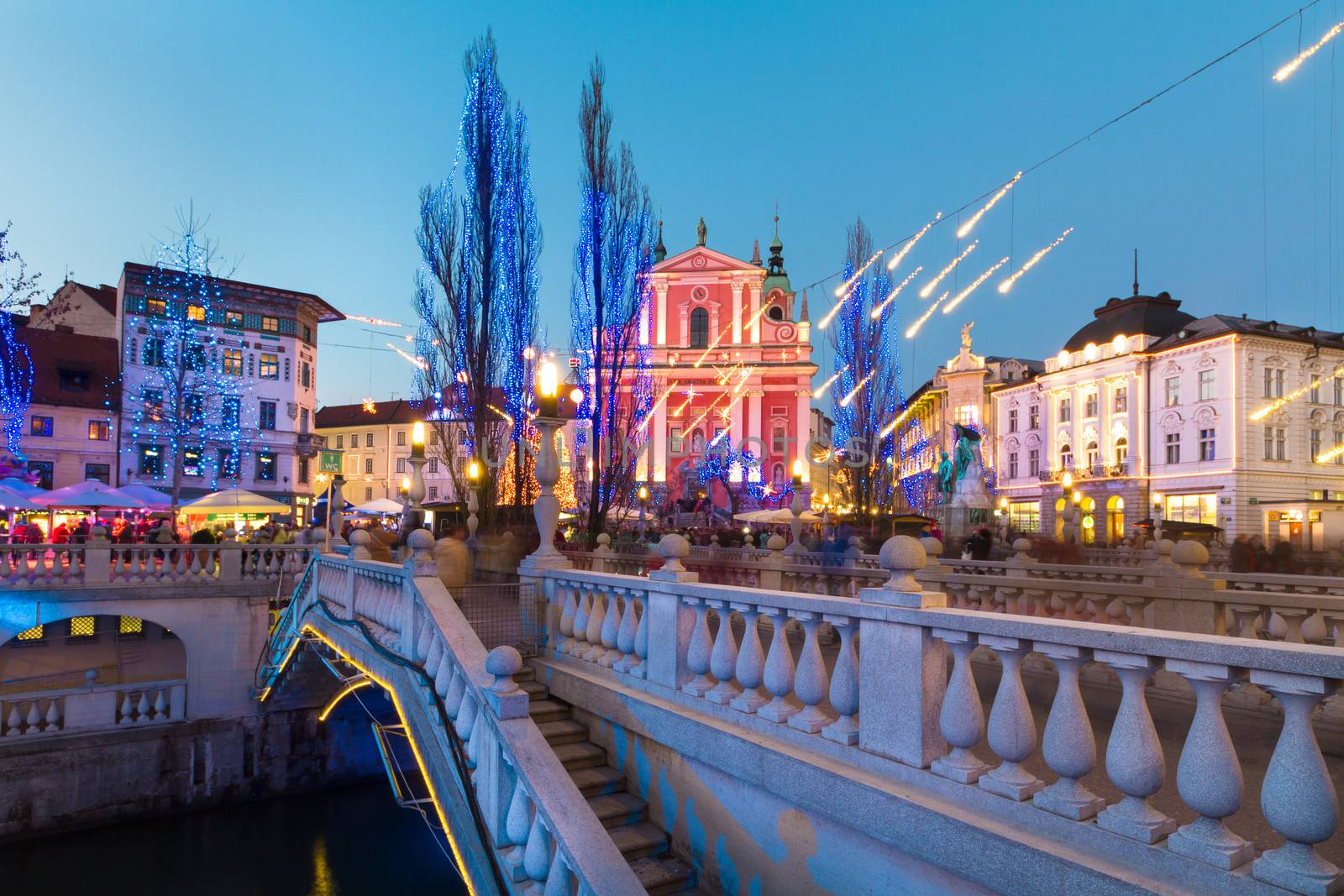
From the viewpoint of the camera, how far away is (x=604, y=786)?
5.96 m

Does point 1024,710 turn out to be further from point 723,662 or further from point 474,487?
point 474,487

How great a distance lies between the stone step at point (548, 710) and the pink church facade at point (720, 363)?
43.6m

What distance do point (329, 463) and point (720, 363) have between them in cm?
3847

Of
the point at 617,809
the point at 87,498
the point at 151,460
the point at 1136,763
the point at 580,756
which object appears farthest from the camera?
the point at 151,460

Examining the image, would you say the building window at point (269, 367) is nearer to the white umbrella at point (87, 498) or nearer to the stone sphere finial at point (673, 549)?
the white umbrella at point (87, 498)

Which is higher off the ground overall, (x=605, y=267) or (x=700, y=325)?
(x=700, y=325)

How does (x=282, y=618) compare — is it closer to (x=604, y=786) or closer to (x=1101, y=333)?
(x=604, y=786)

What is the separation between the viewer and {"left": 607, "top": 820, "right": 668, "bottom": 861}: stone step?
5.27 m

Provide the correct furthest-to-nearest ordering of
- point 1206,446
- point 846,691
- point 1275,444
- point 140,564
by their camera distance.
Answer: point 1206,446
point 1275,444
point 140,564
point 846,691

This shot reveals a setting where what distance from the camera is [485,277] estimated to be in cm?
2223

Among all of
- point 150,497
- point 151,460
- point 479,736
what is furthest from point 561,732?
point 151,460

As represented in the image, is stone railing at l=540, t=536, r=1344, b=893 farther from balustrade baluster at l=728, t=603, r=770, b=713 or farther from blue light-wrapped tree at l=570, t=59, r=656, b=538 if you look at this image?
blue light-wrapped tree at l=570, t=59, r=656, b=538

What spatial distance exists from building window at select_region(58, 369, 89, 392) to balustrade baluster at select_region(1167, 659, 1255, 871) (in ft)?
144

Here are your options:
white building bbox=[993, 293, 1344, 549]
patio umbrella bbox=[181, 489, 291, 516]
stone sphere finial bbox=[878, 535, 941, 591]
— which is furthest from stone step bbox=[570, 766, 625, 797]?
white building bbox=[993, 293, 1344, 549]
